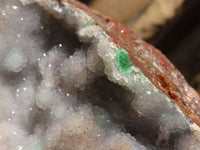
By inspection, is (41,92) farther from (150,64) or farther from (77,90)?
(150,64)

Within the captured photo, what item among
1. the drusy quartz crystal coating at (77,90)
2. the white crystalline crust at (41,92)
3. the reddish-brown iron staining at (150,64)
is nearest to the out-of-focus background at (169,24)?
the reddish-brown iron staining at (150,64)

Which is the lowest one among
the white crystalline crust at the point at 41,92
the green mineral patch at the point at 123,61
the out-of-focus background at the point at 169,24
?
the out-of-focus background at the point at 169,24

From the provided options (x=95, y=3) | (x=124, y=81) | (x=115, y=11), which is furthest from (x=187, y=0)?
(x=124, y=81)

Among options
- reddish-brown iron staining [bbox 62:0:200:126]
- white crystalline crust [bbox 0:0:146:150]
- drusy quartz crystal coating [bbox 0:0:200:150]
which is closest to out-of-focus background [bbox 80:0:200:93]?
reddish-brown iron staining [bbox 62:0:200:126]

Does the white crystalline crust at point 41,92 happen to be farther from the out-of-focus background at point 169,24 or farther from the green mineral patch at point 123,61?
the out-of-focus background at point 169,24

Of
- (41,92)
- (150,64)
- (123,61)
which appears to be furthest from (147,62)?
(41,92)

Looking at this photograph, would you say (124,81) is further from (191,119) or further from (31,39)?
(31,39)
